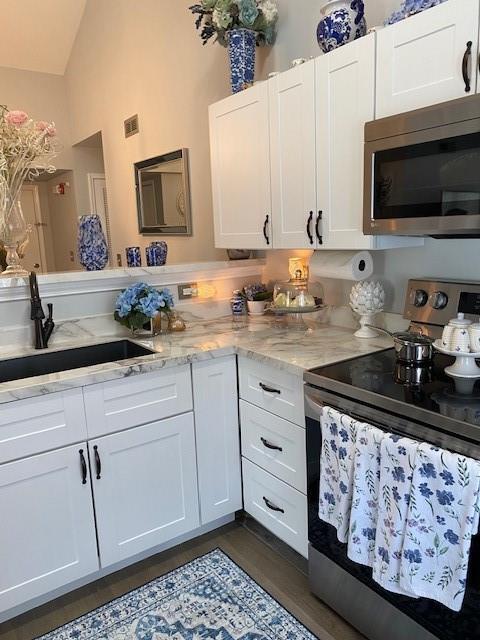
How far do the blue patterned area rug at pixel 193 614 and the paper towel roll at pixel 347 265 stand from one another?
1.31m

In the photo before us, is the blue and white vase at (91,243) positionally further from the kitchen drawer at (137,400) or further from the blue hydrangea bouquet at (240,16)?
the blue hydrangea bouquet at (240,16)

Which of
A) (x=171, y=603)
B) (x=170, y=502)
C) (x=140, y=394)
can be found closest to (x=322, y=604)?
Result: (x=171, y=603)

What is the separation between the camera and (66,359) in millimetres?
2129

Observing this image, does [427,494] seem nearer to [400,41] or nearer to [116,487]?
[116,487]

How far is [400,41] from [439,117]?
0.33 m

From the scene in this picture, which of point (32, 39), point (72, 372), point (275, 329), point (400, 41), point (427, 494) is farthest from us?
point (32, 39)

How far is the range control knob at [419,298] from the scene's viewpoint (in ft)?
6.11

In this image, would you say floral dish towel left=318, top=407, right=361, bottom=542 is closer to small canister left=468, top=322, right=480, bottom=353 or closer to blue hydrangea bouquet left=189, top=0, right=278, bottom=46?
small canister left=468, top=322, right=480, bottom=353

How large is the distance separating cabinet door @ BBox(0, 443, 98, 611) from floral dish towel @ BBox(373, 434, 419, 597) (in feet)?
3.47

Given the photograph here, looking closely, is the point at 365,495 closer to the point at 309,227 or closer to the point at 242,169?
the point at 309,227

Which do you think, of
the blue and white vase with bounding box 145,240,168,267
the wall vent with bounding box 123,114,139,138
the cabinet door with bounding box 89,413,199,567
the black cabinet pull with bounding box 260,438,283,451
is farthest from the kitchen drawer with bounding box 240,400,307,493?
the wall vent with bounding box 123,114,139,138

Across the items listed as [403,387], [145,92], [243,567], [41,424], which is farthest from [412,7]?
[145,92]

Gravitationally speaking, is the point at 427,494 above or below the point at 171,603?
above

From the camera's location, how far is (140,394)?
1867mm
